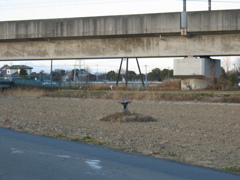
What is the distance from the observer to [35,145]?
11.2 meters

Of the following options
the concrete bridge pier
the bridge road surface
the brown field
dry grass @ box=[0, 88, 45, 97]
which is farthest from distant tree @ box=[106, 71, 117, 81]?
the bridge road surface

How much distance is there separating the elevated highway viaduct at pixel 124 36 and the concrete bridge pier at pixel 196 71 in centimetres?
69

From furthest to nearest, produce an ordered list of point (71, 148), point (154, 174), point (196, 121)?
point (196, 121) < point (71, 148) < point (154, 174)

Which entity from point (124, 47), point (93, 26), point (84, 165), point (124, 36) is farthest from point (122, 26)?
point (84, 165)

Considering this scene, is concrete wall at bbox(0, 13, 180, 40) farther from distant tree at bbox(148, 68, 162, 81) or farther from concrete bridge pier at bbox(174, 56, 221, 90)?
distant tree at bbox(148, 68, 162, 81)

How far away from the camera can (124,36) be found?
33719 millimetres

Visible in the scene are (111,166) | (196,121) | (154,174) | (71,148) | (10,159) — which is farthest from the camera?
(196,121)

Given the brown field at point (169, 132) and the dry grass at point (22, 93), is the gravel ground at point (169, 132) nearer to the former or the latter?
the brown field at point (169, 132)

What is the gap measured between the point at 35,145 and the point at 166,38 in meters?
23.3

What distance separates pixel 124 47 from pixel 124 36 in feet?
3.44

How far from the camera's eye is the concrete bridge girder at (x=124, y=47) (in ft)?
103

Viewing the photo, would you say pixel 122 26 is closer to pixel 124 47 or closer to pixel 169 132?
pixel 124 47

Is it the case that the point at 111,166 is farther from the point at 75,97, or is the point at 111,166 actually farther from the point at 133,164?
the point at 75,97

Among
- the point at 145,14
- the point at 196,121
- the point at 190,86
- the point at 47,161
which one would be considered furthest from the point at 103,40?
the point at 47,161
